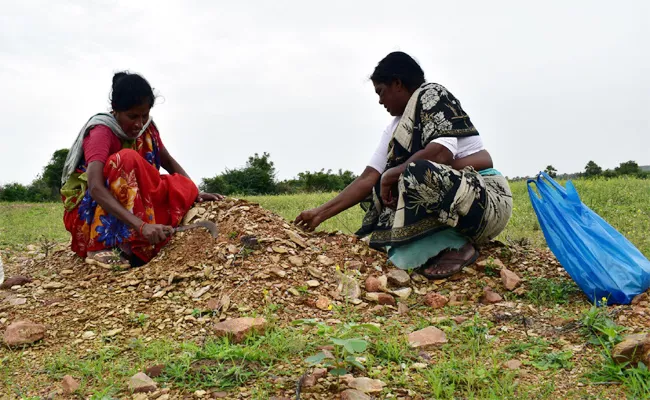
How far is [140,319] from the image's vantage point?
3.20 meters

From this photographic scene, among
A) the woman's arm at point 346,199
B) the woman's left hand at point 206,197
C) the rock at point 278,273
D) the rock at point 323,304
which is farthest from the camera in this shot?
the woman's left hand at point 206,197

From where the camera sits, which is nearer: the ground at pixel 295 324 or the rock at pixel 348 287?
the ground at pixel 295 324

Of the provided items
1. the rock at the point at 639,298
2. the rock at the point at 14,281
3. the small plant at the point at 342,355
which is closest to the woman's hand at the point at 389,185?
the small plant at the point at 342,355

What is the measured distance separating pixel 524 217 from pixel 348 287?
14.3 ft

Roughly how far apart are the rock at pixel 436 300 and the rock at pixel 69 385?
1930mm

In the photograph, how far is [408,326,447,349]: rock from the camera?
2674mm

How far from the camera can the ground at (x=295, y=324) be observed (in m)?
2.36

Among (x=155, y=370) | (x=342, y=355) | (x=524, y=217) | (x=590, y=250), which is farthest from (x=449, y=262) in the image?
(x=524, y=217)

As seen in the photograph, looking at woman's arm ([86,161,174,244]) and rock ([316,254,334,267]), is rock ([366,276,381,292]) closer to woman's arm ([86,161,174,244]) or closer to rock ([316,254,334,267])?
rock ([316,254,334,267])

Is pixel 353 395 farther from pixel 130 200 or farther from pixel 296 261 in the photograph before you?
pixel 130 200

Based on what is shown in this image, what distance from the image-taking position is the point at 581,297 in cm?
344

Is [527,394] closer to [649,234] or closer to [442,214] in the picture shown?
[442,214]

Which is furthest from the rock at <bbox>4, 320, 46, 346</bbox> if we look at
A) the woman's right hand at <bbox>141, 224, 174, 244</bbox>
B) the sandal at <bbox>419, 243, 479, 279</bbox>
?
the sandal at <bbox>419, 243, 479, 279</bbox>

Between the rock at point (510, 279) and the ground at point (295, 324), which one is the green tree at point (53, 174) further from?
the rock at point (510, 279)
